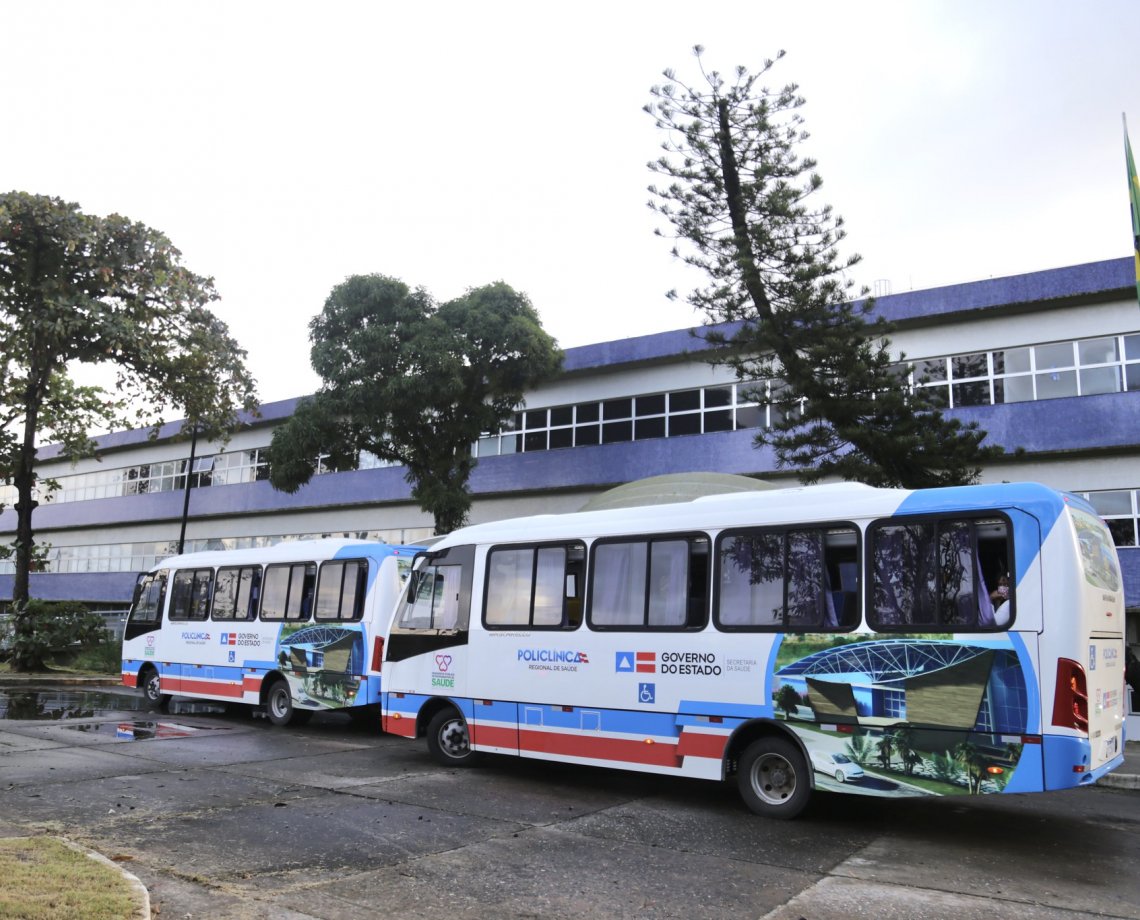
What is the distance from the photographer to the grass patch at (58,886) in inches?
198

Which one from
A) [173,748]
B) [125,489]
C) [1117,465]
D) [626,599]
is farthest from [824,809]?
[125,489]

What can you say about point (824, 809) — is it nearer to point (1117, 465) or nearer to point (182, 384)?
point (1117, 465)

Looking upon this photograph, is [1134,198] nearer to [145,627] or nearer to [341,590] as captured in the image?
[341,590]

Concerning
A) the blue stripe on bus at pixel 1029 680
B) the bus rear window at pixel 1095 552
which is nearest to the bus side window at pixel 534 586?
the blue stripe on bus at pixel 1029 680

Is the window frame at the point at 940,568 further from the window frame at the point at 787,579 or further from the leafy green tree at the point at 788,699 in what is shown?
the leafy green tree at the point at 788,699

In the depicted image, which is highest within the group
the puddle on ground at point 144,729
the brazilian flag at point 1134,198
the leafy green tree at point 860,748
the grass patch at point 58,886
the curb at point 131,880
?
the brazilian flag at point 1134,198

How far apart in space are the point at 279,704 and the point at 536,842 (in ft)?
30.1

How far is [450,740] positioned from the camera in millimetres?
11477

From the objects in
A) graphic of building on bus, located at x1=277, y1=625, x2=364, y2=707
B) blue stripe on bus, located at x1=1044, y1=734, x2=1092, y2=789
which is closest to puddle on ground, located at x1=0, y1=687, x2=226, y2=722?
graphic of building on bus, located at x1=277, y1=625, x2=364, y2=707

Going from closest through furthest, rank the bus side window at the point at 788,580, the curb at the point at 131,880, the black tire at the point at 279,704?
1. the curb at the point at 131,880
2. the bus side window at the point at 788,580
3. the black tire at the point at 279,704

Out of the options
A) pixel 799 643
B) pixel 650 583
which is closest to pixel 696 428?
pixel 650 583

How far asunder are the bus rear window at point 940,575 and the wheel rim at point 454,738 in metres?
5.37

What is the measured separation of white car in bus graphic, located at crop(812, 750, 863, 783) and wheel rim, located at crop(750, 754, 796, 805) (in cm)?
42

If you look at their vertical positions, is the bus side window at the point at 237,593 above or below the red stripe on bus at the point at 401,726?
above
